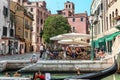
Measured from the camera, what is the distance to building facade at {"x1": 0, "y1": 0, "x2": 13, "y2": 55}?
45.2m

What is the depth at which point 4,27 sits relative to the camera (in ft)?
153

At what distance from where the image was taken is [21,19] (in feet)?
200

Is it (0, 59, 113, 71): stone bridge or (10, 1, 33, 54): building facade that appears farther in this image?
(10, 1, 33, 54): building facade

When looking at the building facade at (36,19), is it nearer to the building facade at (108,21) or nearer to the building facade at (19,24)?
the building facade at (19,24)

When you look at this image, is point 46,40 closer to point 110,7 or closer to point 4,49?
point 4,49

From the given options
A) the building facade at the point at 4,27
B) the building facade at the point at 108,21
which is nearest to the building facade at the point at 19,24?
the building facade at the point at 4,27

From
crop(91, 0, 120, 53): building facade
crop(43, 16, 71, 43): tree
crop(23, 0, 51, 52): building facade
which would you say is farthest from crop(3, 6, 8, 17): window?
crop(23, 0, 51, 52): building facade

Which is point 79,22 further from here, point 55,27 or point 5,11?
point 5,11

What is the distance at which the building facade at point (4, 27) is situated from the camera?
148 ft

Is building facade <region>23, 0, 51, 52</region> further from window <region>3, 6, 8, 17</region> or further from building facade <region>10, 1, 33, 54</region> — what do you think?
window <region>3, 6, 8, 17</region>

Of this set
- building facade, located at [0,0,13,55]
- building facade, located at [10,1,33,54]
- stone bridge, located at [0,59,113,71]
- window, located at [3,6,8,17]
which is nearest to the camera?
stone bridge, located at [0,59,113,71]

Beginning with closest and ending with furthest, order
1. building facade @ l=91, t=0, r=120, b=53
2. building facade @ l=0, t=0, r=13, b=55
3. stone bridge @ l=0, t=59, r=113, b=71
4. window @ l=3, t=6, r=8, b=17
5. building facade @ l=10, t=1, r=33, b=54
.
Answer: stone bridge @ l=0, t=59, r=113, b=71 < building facade @ l=91, t=0, r=120, b=53 < building facade @ l=0, t=0, r=13, b=55 < window @ l=3, t=6, r=8, b=17 < building facade @ l=10, t=1, r=33, b=54

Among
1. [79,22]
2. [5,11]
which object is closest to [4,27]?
[5,11]

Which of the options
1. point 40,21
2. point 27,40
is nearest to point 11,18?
point 27,40
